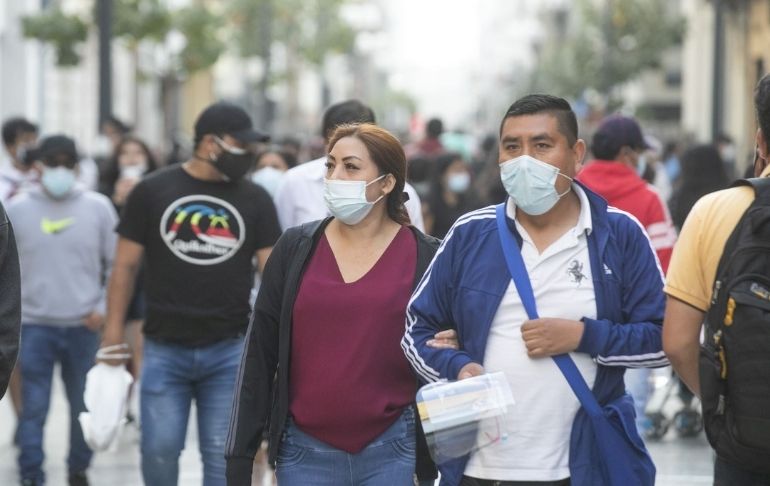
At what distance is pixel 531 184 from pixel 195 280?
2702mm

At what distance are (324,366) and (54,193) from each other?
460cm

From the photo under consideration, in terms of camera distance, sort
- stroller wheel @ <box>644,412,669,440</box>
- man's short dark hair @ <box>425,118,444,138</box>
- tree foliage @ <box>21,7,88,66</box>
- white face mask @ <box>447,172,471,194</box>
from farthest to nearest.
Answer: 1. tree foliage @ <box>21,7,88,66</box>
2. man's short dark hair @ <box>425,118,444,138</box>
3. white face mask @ <box>447,172,471,194</box>
4. stroller wheel @ <box>644,412,669,440</box>

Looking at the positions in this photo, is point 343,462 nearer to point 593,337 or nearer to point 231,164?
point 593,337

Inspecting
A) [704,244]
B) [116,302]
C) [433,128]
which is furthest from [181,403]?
[433,128]

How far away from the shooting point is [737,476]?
411 centimetres

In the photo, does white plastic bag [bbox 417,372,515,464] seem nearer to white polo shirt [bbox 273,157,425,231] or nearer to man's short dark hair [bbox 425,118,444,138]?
white polo shirt [bbox 273,157,425,231]

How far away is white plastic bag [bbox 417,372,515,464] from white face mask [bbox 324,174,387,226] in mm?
955

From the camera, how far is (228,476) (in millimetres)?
4973

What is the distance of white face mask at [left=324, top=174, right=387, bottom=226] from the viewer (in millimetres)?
5109

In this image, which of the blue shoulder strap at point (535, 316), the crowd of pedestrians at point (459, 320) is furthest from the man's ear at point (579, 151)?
the blue shoulder strap at point (535, 316)

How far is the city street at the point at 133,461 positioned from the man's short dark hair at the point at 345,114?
2.56 m

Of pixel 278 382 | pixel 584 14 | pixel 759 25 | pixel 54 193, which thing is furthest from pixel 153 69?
pixel 278 382

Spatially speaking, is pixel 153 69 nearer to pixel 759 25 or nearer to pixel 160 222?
pixel 759 25

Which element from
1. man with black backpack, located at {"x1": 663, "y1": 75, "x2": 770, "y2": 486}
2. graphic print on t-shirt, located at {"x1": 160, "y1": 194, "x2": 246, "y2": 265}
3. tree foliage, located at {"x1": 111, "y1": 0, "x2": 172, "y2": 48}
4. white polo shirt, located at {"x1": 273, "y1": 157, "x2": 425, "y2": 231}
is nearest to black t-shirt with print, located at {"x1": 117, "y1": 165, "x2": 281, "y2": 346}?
graphic print on t-shirt, located at {"x1": 160, "y1": 194, "x2": 246, "y2": 265}
